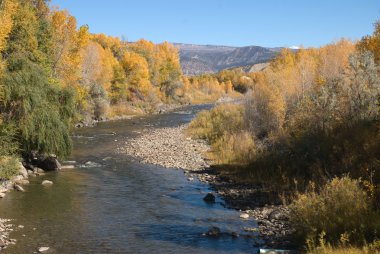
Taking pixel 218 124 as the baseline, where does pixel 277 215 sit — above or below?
below

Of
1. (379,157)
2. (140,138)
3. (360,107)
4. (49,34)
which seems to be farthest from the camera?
(140,138)

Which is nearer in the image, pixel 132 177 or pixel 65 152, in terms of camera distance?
pixel 132 177

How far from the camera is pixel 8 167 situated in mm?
21734

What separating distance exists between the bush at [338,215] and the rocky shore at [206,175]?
1116 millimetres

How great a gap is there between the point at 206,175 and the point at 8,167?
1147 centimetres

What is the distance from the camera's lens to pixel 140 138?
42.7m

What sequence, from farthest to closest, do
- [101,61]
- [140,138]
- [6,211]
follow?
[101,61] < [140,138] < [6,211]

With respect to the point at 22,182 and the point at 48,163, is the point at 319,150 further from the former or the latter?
the point at 48,163

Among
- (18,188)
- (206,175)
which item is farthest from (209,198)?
(18,188)

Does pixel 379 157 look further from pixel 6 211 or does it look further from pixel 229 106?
pixel 229 106

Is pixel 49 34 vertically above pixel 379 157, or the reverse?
pixel 49 34

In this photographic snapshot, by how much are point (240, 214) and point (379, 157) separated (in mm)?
6147

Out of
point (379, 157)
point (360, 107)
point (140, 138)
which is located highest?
point (360, 107)

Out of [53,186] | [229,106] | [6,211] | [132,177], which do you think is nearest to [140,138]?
[229,106]
